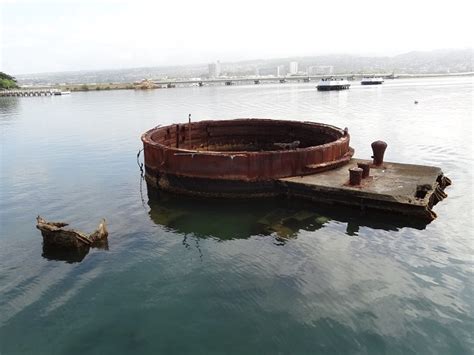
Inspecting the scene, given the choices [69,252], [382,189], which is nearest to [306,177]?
[382,189]

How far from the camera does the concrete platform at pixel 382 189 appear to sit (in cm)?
1438

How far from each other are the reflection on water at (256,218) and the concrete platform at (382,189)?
0.41 metres

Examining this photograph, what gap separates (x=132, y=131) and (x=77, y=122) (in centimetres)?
1399

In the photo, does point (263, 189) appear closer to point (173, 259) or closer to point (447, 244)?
point (173, 259)

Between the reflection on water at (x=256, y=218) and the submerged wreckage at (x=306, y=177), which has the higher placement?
the submerged wreckage at (x=306, y=177)

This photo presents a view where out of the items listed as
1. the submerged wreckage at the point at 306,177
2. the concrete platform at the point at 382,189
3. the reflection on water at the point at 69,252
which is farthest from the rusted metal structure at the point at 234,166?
the reflection on water at the point at 69,252

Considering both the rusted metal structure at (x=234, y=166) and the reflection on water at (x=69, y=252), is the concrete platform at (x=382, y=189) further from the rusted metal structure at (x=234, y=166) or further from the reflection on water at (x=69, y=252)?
the reflection on water at (x=69, y=252)

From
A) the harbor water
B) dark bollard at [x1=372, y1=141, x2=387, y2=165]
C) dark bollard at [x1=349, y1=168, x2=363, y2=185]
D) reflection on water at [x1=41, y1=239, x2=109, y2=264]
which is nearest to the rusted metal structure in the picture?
the harbor water

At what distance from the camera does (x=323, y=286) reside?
1041 cm

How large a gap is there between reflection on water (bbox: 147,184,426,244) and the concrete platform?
1.33ft

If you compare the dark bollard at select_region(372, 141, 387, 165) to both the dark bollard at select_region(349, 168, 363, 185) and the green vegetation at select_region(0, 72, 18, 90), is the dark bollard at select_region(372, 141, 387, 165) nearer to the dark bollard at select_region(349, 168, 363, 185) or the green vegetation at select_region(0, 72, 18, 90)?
the dark bollard at select_region(349, 168, 363, 185)

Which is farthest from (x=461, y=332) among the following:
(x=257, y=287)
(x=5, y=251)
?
(x=5, y=251)

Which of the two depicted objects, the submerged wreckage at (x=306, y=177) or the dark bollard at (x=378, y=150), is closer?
the submerged wreckage at (x=306, y=177)

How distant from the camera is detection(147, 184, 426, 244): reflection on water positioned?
14398mm
